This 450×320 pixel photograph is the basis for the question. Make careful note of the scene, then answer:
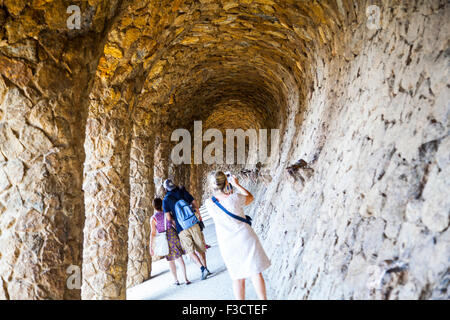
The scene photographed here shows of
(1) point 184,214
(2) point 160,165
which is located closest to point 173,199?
(1) point 184,214

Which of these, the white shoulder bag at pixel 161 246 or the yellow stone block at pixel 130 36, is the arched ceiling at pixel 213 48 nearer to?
the yellow stone block at pixel 130 36

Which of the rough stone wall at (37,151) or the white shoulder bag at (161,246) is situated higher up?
the rough stone wall at (37,151)

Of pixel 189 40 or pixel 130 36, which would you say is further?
pixel 189 40

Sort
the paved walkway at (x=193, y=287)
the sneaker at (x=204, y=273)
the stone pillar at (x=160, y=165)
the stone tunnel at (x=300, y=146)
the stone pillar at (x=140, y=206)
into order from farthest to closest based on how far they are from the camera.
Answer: the stone pillar at (x=160, y=165)
the stone pillar at (x=140, y=206)
the sneaker at (x=204, y=273)
the paved walkway at (x=193, y=287)
the stone tunnel at (x=300, y=146)

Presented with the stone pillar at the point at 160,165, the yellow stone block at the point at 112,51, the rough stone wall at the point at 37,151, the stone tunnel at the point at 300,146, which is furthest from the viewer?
the stone pillar at the point at 160,165

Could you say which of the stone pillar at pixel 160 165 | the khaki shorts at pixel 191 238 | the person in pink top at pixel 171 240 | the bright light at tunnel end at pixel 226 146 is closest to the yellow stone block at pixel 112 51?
the person in pink top at pixel 171 240

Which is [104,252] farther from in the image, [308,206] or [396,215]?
[396,215]

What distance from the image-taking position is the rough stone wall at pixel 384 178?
7.35ft

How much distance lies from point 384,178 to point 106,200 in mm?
3676

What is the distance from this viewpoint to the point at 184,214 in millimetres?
5754

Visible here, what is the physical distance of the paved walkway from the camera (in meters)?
4.97

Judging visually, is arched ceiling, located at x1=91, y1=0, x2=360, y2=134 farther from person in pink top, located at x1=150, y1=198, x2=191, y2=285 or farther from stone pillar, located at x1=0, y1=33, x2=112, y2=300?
person in pink top, located at x1=150, y1=198, x2=191, y2=285

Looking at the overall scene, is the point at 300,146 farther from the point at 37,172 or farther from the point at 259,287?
the point at 37,172

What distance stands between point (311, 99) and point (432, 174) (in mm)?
4498
